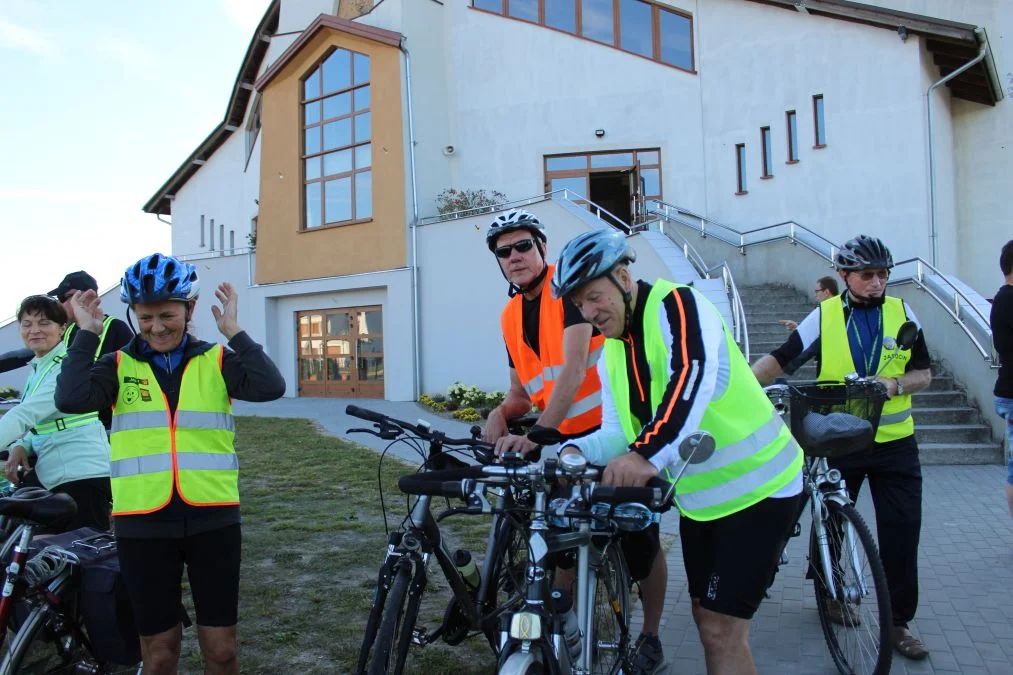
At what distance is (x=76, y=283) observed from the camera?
3.99m

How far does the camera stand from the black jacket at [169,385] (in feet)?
10.1

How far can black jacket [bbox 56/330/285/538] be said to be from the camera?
10.1 feet

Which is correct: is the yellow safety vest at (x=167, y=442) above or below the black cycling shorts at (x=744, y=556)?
above

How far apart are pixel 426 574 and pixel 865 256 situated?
2.72 meters

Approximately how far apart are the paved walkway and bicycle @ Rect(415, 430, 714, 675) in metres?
1.66

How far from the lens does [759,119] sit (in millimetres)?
19000

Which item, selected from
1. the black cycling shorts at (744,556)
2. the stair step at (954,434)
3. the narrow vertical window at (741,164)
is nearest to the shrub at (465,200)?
the narrow vertical window at (741,164)

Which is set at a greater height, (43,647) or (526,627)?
(526,627)

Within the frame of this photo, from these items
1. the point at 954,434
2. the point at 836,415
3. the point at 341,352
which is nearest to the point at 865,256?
the point at 836,415

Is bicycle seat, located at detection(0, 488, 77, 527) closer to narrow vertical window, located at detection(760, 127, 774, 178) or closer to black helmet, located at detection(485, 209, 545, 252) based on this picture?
black helmet, located at detection(485, 209, 545, 252)

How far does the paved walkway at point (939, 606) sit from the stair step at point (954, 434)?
204 cm

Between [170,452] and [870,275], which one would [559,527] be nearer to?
[170,452]

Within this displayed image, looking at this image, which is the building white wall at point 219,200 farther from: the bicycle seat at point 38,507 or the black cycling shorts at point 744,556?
the black cycling shorts at point 744,556

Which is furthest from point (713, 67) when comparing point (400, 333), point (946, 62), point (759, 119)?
point (400, 333)
